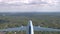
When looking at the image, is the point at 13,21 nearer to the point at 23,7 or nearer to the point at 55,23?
the point at 23,7

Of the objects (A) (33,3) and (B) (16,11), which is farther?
(A) (33,3)

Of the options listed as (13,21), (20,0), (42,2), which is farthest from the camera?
(13,21)

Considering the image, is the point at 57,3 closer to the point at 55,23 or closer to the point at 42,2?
the point at 42,2

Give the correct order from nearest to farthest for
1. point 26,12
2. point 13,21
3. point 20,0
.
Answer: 1. point 26,12
2. point 20,0
3. point 13,21

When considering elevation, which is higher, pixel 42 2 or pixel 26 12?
pixel 42 2

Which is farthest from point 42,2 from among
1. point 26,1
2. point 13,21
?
point 13,21

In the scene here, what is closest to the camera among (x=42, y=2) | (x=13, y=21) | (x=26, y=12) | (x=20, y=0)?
(x=26, y=12)

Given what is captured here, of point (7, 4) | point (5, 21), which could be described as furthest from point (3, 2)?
point (5, 21)

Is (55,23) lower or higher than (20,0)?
lower

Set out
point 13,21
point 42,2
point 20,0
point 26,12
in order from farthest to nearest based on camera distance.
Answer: point 13,21, point 20,0, point 42,2, point 26,12
